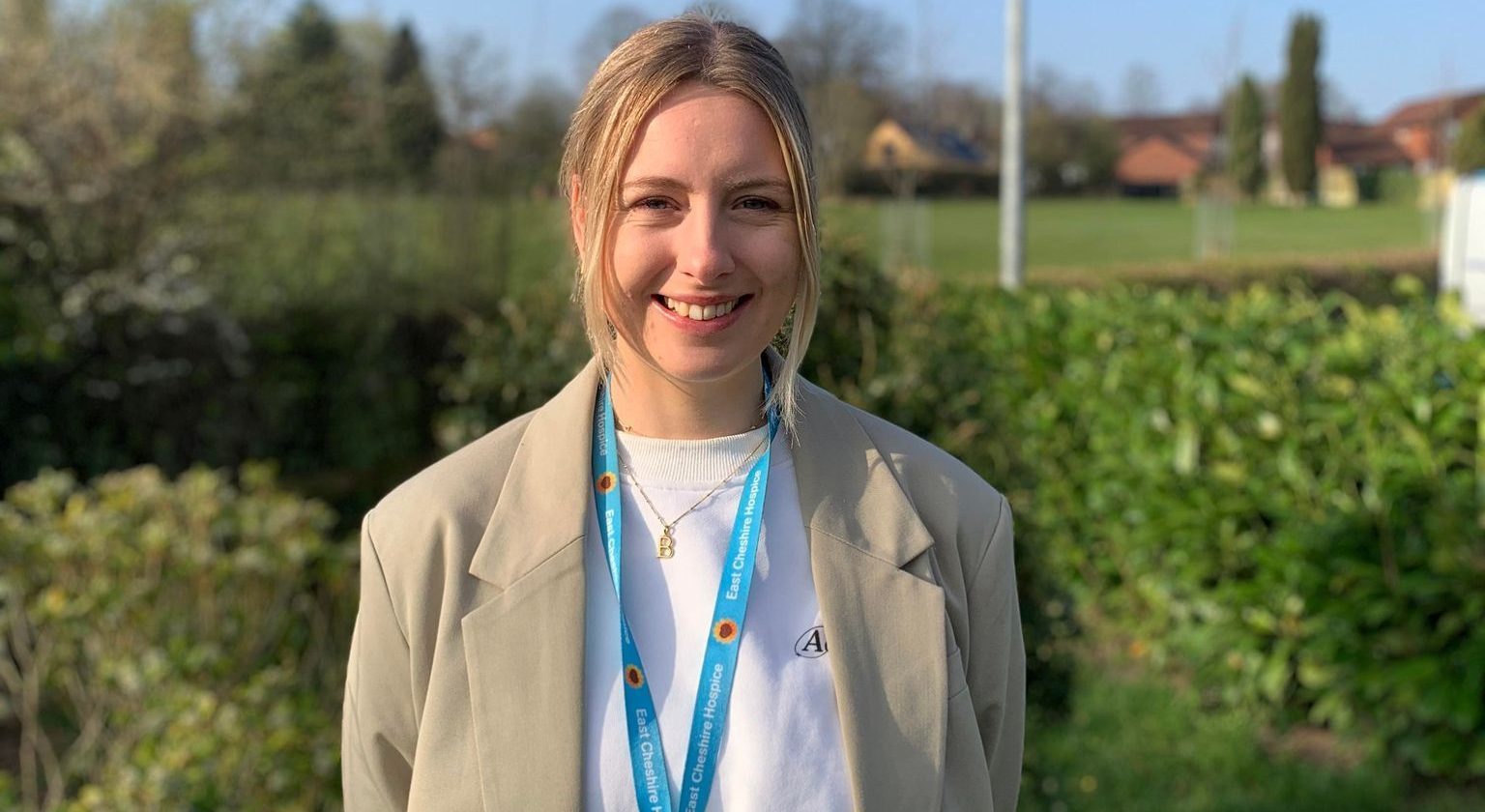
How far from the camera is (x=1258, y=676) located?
526 cm

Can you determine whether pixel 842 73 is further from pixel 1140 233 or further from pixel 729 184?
pixel 1140 233

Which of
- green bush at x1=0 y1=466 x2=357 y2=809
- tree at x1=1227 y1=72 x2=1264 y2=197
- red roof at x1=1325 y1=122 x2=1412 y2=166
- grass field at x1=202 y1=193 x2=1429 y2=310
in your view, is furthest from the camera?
red roof at x1=1325 y1=122 x2=1412 y2=166

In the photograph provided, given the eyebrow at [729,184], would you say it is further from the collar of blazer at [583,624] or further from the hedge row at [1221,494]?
the hedge row at [1221,494]

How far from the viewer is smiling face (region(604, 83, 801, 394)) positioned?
1.53 m

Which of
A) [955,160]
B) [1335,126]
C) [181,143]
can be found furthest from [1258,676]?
[1335,126]

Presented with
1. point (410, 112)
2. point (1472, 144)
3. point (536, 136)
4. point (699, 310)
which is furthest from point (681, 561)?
point (1472, 144)

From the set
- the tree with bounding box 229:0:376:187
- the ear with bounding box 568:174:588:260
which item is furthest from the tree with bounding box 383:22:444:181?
the ear with bounding box 568:174:588:260

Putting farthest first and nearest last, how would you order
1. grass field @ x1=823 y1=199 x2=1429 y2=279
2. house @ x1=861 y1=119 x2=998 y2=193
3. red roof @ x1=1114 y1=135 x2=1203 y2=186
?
red roof @ x1=1114 y1=135 x2=1203 y2=186, grass field @ x1=823 y1=199 x2=1429 y2=279, house @ x1=861 y1=119 x2=998 y2=193

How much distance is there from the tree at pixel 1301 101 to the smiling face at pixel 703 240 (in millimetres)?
31985

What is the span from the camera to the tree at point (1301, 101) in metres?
31.3

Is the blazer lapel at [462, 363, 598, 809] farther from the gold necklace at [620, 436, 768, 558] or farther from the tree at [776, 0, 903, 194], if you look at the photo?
the tree at [776, 0, 903, 194]

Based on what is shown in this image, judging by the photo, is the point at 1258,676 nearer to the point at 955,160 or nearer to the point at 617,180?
the point at 617,180

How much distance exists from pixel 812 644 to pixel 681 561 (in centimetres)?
18

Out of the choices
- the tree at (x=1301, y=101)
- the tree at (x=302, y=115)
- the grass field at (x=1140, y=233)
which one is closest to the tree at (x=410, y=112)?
the tree at (x=302, y=115)
